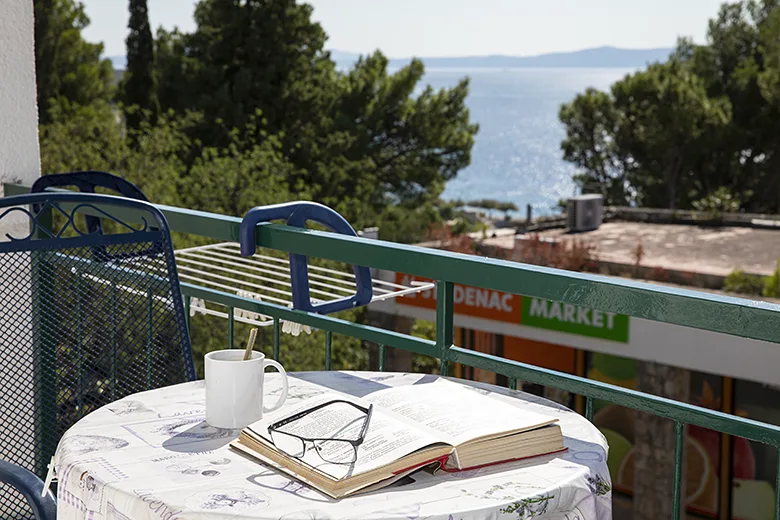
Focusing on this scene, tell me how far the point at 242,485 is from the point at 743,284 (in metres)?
11.4

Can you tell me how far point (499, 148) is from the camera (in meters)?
170

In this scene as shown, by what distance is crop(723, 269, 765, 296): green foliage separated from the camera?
38.2 feet

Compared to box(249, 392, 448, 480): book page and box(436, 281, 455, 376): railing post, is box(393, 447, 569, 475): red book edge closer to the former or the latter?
box(249, 392, 448, 480): book page

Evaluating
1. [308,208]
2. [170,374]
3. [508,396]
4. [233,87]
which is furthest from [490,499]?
[233,87]

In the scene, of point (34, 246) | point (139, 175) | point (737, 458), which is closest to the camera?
point (34, 246)

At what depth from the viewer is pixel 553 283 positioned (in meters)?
1.66

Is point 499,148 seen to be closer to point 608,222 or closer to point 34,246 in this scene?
point 608,222

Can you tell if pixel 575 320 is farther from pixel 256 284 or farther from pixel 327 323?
pixel 327 323

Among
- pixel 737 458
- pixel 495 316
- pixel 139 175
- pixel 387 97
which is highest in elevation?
pixel 387 97

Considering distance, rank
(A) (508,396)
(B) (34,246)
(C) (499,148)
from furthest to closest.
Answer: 1. (C) (499,148)
2. (B) (34,246)
3. (A) (508,396)

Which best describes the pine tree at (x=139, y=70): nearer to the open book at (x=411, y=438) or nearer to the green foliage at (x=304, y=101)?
the green foliage at (x=304, y=101)

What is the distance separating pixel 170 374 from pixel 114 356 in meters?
0.13

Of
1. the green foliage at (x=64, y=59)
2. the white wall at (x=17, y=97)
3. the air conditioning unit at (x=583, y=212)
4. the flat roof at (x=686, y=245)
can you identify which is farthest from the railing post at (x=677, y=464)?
the green foliage at (x=64, y=59)

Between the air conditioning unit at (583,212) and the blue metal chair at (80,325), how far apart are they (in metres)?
14.9
